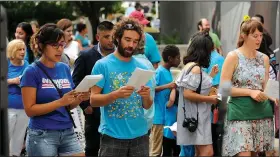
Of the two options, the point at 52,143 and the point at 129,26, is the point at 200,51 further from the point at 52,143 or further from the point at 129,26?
the point at 52,143

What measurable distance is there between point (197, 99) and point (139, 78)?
5.77 ft

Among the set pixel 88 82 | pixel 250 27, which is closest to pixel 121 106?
pixel 88 82

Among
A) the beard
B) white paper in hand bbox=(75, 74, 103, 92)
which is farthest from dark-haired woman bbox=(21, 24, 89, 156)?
the beard

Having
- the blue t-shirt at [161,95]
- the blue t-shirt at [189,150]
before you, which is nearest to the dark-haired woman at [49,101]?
the blue t-shirt at [189,150]

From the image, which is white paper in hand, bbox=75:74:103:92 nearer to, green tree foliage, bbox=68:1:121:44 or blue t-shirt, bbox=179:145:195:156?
blue t-shirt, bbox=179:145:195:156

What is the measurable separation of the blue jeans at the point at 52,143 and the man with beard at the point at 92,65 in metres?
1.14

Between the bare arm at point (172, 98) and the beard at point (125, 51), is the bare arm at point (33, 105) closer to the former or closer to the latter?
the beard at point (125, 51)

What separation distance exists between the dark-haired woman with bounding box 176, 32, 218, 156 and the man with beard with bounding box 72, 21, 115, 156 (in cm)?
83

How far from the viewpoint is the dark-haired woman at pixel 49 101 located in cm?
621

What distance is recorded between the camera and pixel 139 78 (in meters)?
5.90

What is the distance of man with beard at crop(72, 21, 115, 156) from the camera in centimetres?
750

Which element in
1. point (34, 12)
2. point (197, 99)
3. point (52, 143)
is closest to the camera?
point (52, 143)

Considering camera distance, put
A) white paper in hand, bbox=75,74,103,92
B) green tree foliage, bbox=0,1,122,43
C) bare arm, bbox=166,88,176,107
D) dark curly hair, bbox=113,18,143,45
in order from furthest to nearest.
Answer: green tree foliage, bbox=0,1,122,43 < bare arm, bbox=166,88,176,107 < dark curly hair, bbox=113,18,143,45 < white paper in hand, bbox=75,74,103,92

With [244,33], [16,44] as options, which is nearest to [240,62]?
[244,33]
